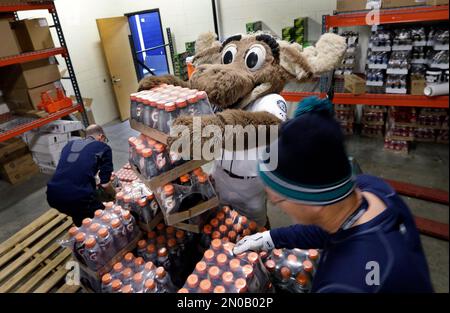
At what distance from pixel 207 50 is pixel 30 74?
278 cm

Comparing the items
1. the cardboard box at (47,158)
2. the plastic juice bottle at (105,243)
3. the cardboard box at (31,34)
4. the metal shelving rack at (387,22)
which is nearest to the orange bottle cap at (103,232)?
the plastic juice bottle at (105,243)

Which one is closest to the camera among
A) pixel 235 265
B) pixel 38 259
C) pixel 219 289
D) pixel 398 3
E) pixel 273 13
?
pixel 219 289

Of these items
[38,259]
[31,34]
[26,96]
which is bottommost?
[38,259]

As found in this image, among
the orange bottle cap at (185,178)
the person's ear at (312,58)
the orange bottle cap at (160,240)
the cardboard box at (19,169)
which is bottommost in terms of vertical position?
the cardboard box at (19,169)

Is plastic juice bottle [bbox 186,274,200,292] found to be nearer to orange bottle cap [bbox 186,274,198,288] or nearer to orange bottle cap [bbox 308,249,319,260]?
orange bottle cap [bbox 186,274,198,288]

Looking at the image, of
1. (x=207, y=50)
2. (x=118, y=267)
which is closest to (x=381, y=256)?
(x=118, y=267)

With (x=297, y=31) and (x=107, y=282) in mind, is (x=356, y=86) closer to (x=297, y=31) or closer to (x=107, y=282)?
(x=297, y=31)

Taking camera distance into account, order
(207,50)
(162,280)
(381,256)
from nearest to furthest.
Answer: (381,256), (162,280), (207,50)

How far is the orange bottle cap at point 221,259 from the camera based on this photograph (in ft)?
4.89

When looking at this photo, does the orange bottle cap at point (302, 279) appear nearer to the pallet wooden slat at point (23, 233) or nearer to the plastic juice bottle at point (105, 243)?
the plastic juice bottle at point (105, 243)

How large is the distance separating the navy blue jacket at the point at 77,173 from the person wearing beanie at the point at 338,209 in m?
2.08

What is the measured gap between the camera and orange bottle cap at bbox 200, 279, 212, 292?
1343mm

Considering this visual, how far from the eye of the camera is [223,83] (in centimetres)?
178

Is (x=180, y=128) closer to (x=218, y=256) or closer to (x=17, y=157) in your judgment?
(x=218, y=256)
